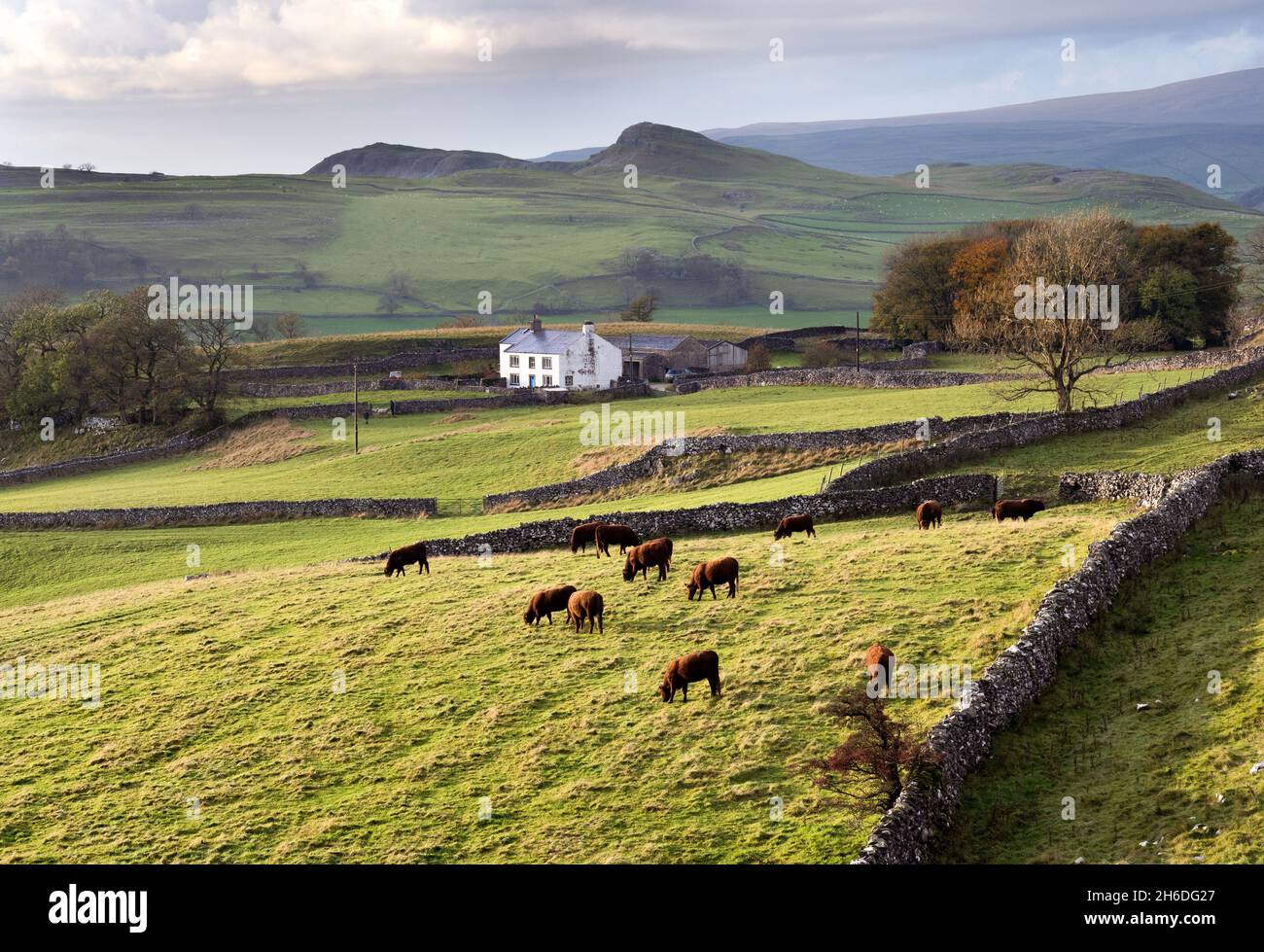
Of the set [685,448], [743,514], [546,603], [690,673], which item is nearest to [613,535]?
[743,514]

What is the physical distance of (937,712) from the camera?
18.0 metres

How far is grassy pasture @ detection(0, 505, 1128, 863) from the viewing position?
16844 millimetres

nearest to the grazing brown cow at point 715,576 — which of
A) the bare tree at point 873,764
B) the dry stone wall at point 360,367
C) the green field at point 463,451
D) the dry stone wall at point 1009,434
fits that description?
the bare tree at point 873,764

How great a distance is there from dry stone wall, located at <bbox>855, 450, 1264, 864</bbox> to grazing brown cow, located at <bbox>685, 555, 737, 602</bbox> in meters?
6.86

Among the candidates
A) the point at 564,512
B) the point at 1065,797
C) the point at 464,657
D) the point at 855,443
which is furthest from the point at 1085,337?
the point at 1065,797

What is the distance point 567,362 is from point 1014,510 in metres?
63.0

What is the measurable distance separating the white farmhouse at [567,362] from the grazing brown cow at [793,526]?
58608mm

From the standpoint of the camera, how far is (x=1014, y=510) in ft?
103

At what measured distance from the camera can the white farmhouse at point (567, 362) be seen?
302 feet

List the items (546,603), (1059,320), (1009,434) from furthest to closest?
(1059,320), (1009,434), (546,603)

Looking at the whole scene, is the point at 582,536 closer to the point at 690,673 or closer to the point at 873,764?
the point at 690,673

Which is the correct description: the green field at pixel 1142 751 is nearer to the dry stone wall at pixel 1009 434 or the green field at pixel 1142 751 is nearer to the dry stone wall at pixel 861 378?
the dry stone wall at pixel 1009 434

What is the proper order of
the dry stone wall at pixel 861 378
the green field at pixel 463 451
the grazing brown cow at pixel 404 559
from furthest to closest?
the dry stone wall at pixel 861 378, the green field at pixel 463 451, the grazing brown cow at pixel 404 559
